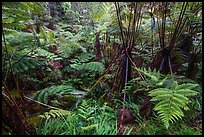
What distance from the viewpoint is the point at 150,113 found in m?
1.51

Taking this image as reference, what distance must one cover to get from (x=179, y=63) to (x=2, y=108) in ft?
6.17

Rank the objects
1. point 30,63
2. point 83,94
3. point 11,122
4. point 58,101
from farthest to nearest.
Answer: point 30,63, point 83,94, point 58,101, point 11,122

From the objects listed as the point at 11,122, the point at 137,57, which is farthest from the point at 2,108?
the point at 137,57

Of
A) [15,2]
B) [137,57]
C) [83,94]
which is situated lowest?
[83,94]

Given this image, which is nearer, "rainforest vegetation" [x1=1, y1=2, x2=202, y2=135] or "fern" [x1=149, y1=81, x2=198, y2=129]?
"fern" [x1=149, y1=81, x2=198, y2=129]

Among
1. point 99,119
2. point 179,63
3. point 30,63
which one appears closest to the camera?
point 99,119

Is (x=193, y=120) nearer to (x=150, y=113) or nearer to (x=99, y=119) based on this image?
(x=150, y=113)

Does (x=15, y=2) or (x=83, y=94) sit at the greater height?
(x=15, y=2)

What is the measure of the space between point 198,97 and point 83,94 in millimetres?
1074

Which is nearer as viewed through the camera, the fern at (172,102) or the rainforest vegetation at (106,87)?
the fern at (172,102)

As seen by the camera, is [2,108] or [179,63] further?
[179,63]

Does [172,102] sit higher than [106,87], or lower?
higher

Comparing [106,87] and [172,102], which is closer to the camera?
[172,102]

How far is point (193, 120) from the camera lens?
1.52 metres
